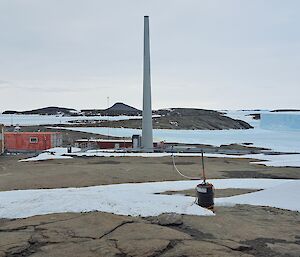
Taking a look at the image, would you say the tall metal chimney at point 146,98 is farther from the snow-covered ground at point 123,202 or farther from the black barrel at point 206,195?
the black barrel at point 206,195

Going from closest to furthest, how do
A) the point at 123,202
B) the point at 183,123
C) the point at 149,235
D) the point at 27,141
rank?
the point at 149,235 → the point at 123,202 → the point at 27,141 → the point at 183,123

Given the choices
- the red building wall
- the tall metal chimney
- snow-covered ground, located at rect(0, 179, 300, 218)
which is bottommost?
snow-covered ground, located at rect(0, 179, 300, 218)

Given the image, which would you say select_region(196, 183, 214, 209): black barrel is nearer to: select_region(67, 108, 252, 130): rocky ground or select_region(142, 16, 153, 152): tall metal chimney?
select_region(142, 16, 153, 152): tall metal chimney

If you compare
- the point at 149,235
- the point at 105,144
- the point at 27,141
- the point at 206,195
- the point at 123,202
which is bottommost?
the point at 149,235

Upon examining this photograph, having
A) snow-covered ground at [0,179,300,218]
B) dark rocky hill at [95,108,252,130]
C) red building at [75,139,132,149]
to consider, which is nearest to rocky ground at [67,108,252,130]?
dark rocky hill at [95,108,252,130]

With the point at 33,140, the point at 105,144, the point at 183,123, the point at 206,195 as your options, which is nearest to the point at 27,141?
the point at 33,140

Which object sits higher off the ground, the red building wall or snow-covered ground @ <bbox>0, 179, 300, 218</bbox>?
the red building wall

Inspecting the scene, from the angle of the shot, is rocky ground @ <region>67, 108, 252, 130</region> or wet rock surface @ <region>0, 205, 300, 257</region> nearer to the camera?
wet rock surface @ <region>0, 205, 300, 257</region>

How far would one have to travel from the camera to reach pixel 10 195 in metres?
12.9

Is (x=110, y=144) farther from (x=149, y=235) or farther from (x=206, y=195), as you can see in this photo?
(x=149, y=235)

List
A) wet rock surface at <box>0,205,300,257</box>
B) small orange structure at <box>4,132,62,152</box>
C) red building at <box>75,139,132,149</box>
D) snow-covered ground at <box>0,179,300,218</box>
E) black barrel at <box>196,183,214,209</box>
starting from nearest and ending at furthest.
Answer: wet rock surface at <box>0,205,300,257</box>
snow-covered ground at <box>0,179,300,218</box>
black barrel at <box>196,183,214,209</box>
small orange structure at <box>4,132,62,152</box>
red building at <box>75,139,132,149</box>

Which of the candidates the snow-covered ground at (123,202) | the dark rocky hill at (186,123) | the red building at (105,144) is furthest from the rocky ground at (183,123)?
the snow-covered ground at (123,202)

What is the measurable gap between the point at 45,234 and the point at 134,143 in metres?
29.2

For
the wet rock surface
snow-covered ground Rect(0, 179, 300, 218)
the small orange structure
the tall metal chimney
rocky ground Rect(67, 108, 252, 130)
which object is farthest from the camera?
rocky ground Rect(67, 108, 252, 130)
